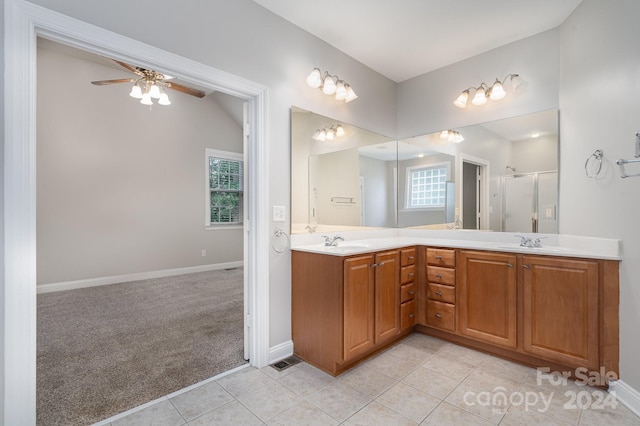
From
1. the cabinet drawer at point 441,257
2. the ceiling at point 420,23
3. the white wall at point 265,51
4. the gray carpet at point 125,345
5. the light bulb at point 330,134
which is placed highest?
the ceiling at point 420,23

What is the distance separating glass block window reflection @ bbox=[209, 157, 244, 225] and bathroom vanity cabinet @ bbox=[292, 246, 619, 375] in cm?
407

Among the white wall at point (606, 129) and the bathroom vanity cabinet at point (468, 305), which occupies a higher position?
the white wall at point (606, 129)

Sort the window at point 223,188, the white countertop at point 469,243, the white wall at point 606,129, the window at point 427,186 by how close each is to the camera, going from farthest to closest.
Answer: the window at point 223,188
the window at point 427,186
the white countertop at point 469,243
the white wall at point 606,129

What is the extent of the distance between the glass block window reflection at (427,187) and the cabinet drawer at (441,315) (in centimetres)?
111

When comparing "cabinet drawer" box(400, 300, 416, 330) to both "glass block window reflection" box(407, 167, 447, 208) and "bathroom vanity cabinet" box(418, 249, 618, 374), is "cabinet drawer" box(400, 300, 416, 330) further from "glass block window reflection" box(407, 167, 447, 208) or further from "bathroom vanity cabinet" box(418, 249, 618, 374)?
"glass block window reflection" box(407, 167, 447, 208)

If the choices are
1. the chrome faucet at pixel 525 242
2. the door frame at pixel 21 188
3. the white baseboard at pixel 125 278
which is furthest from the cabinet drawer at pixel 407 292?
the white baseboard at pixel 125 278

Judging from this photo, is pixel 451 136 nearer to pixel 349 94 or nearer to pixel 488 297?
pixel 349 94

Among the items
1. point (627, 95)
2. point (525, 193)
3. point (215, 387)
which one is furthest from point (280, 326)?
point (627, 95)

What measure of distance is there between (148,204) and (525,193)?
5.32 m

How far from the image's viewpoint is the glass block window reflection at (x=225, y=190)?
5.93 metres

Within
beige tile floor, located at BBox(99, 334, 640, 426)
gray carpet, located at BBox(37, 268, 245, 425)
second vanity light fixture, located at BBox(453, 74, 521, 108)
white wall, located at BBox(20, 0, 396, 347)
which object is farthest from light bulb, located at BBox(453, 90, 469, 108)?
gray carpet, located at BBox(37, 268, 245, 425)

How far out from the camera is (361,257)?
7.21 feet

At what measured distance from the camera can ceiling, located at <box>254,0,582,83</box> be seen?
88.4 inches

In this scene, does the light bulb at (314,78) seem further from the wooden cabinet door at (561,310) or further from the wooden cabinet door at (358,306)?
the wooden cabinet door at (561,310)
